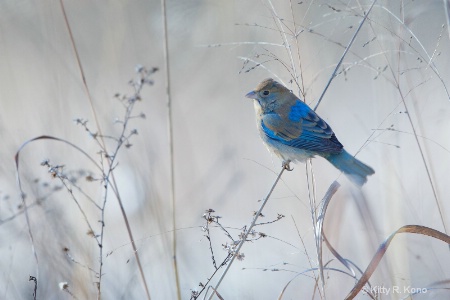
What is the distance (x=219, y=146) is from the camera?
16.5 ft

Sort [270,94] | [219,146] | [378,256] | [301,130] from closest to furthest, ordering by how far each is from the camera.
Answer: [378,256] → [301,130] → [270,94] → [219,146]

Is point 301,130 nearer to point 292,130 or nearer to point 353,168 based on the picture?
point 292,130

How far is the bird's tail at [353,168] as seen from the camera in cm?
321

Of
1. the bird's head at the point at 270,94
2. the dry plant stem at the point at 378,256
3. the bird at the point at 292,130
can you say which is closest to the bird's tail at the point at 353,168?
the bird at the point at 292,130

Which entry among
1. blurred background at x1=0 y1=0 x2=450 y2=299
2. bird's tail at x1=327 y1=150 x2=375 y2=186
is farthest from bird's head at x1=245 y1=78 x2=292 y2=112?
bird's tail at x1=327 y1=150 x2=375 y2=186

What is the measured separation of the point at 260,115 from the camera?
3.89 meters

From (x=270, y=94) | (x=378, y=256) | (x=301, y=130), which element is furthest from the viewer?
(x=270, y=94)

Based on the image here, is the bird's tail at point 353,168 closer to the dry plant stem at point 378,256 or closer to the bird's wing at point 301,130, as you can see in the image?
the bird's wing at point 301,130

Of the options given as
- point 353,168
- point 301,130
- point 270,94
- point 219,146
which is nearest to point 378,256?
point 353,168

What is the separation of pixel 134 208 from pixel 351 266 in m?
1.57

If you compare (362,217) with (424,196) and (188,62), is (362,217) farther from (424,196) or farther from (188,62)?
(188,62)

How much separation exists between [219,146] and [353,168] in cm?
187

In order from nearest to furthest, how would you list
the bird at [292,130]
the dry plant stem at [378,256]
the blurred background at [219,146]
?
the dry plant stem at [378,256] → the blurred background at [219,146] → the bird at [292,130]

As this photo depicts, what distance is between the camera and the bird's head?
3795mm
